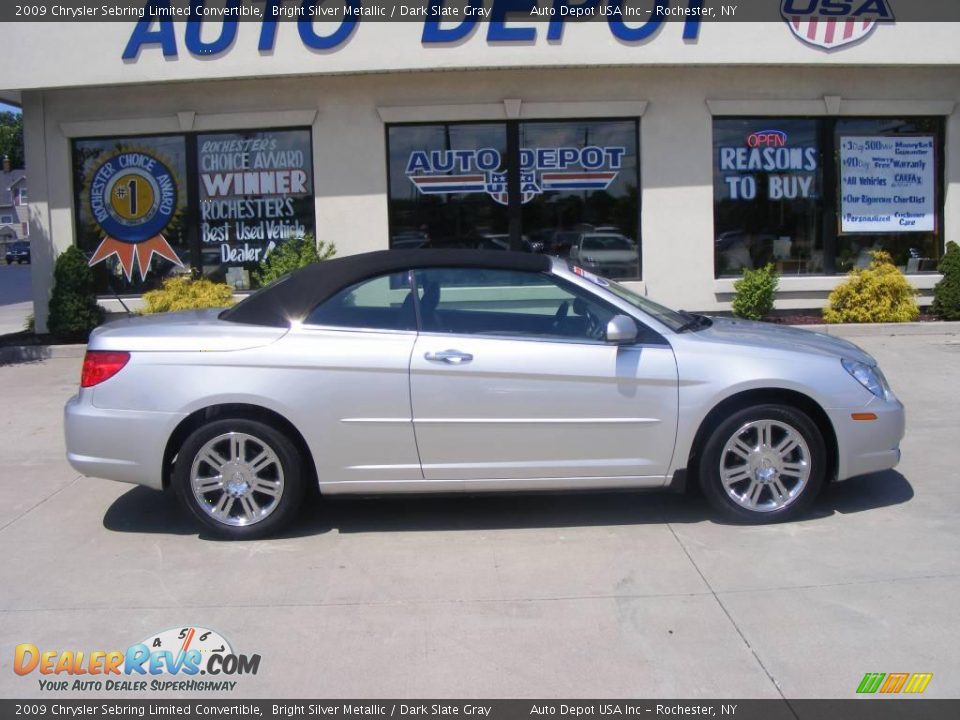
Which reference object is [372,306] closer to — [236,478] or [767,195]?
[236,478]

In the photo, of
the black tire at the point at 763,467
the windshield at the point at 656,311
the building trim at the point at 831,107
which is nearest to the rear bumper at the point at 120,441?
the windshield at the point at 656,311

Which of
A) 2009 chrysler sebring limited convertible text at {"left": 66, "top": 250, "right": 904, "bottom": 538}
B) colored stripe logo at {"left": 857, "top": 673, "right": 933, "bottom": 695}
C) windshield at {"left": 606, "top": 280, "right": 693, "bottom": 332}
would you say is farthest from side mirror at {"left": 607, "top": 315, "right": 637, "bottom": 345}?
colored stripe logo at {"left": 857, "top": 673, "right": 933, "bottom": 695}

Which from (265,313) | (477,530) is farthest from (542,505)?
(265,313)

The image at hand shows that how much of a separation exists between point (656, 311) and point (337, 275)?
1.98 metres

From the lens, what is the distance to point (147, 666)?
13.6 feet

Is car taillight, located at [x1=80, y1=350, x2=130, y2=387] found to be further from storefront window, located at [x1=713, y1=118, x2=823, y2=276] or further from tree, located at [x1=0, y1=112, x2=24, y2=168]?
tree, located at [x1=0, y1=112, x2=24, y2=168]

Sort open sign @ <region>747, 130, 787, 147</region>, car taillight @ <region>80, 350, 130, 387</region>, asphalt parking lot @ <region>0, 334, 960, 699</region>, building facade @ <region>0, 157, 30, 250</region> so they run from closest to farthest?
asphalt parking lot @ <region>0, 334, 960, 699</region>
car taillight @ <region>80, 350, 130, 387</region>
open sign @ <region>747, 130, 787, 147</region>
building facade @ <region>0, 157, 30, 250</region>

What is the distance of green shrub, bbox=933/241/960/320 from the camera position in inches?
499

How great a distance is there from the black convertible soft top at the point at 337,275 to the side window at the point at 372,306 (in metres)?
0.04

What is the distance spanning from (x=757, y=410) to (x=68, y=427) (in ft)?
12.9

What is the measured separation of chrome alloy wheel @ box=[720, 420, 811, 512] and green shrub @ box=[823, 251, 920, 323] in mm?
7547

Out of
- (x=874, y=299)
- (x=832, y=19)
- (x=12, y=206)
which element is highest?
(x=12, y=206)

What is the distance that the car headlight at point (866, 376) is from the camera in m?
5.70
